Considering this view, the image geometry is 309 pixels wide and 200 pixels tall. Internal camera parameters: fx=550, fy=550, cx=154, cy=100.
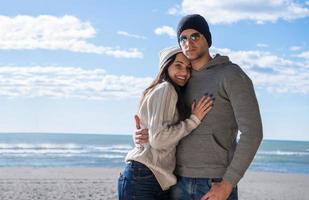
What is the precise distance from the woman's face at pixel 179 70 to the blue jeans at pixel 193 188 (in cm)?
63

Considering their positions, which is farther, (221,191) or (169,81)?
(169,81)

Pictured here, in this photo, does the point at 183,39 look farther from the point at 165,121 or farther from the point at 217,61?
the point at 165,121

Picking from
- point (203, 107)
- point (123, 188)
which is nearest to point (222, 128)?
point (203, 107)

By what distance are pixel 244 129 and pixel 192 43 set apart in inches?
26.0

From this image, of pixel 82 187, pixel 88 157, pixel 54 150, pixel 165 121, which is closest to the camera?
pixel 165 121

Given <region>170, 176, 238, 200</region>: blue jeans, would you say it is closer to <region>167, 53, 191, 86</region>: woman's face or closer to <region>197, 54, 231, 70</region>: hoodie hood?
<region>167, 53, 191, 86</region>: woman's face

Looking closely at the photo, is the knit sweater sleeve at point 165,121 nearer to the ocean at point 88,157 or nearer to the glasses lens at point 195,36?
the glasses lens at point 195,36

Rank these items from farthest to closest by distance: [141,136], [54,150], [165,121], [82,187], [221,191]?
[54,150] < [82,187] < [141,136] < [165,121] < [221,191]

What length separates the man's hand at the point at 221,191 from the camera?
10.8 feet

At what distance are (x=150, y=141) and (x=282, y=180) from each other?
15.5 meters

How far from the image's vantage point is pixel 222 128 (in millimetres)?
3473

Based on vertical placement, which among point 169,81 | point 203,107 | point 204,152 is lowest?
point 204,152

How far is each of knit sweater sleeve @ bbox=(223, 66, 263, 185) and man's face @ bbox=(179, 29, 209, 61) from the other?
0.37 m

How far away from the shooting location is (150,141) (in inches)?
136
